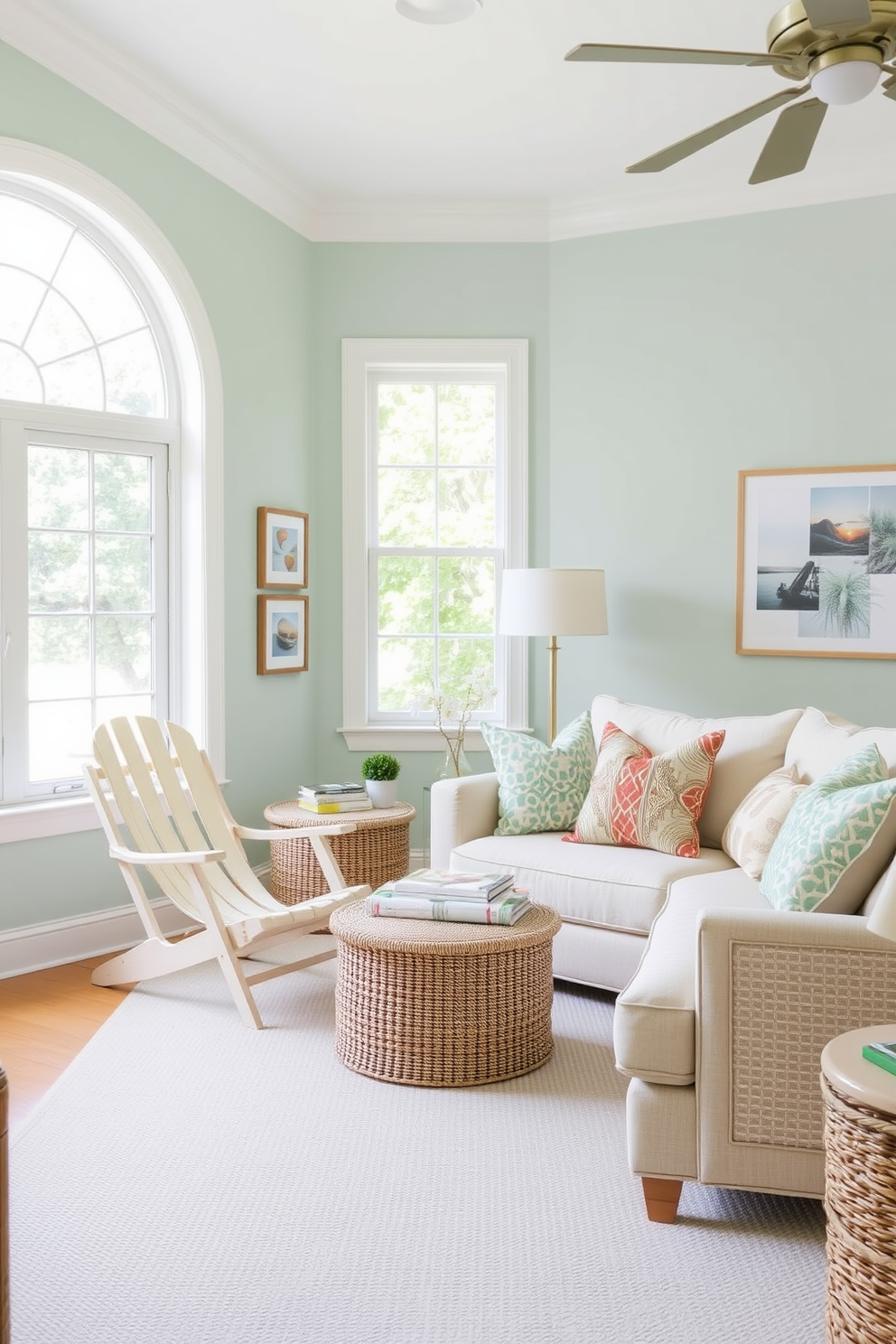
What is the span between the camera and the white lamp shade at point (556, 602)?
183 inches

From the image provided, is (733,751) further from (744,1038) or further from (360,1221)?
(360,1221)

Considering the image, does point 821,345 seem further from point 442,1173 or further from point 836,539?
point 442,1173

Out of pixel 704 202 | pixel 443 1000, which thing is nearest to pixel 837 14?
pixel 443 1000

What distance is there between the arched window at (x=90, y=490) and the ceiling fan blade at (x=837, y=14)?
2.65 meters

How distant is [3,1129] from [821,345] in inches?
171

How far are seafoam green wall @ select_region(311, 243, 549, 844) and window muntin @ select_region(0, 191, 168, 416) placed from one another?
3.40 feet

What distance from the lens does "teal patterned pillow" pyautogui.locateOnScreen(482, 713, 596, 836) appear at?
4121mm

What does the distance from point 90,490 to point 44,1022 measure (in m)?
1.92

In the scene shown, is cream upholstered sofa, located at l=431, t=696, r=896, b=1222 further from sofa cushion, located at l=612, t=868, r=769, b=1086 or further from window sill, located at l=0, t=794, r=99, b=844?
window sill, located at l=0, t=794, r=99, b=844

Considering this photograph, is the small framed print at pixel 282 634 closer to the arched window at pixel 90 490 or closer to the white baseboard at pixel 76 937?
the arched window at pixel 90 490

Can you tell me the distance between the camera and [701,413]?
5035 mm

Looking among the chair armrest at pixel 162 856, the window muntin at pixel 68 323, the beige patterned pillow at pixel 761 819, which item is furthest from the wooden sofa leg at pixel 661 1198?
the window muntin at pixel 68 323

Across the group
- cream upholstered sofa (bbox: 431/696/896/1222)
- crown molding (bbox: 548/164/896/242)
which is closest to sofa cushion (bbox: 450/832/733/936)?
cream upholstered sofa (bbox: 431/696/896/1222)

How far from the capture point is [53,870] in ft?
13.3
